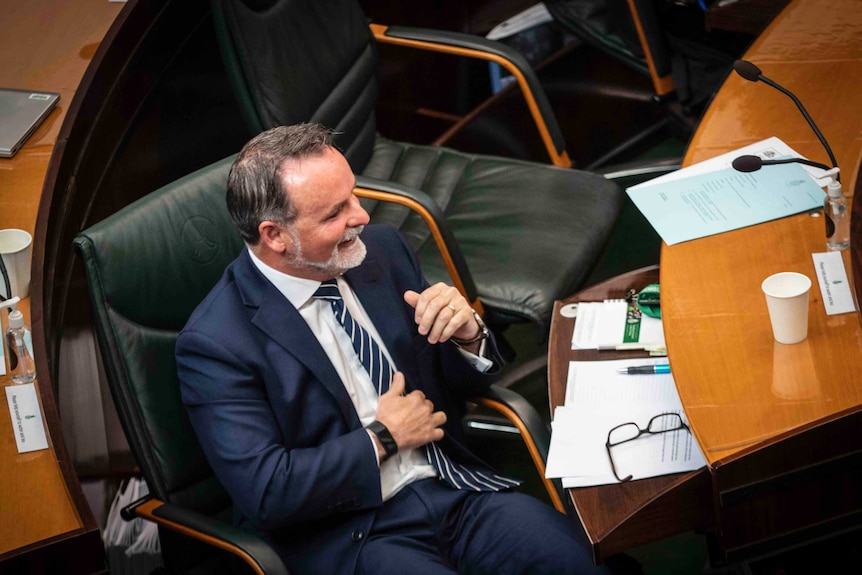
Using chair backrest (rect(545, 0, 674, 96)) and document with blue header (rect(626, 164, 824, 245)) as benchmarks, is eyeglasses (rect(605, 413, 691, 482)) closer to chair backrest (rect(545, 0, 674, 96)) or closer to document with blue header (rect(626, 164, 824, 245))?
document with blue header (rect(626, 164, 824, 245))

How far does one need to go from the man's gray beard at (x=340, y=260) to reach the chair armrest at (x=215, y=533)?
1.53ft

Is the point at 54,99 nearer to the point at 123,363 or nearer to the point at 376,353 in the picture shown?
the point at 123,363

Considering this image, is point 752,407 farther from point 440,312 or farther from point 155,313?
point 155,313

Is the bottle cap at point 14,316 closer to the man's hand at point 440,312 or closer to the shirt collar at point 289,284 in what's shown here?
the shirt collar at point 289,284

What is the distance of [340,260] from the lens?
1957 mm

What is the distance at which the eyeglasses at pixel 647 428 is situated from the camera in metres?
1.86

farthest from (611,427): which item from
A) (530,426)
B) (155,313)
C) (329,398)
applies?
(155,313)

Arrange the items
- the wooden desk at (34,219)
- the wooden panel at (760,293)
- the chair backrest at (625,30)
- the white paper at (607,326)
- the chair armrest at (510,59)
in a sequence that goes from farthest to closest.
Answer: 1. the chair backrest at (625,30)
2. the chair armrest at (510,59)
3. the white paper at (607,326)
4. the wooden panel at (760,293)
5. the wooden desk at (34,219)

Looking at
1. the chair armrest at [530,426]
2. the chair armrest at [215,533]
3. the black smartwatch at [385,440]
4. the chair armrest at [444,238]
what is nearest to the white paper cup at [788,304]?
the chair armrest at [530,426]

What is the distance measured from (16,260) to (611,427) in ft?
3.70

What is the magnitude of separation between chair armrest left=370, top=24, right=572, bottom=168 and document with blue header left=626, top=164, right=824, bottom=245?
63 cm

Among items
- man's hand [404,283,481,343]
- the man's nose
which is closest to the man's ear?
the man's nose

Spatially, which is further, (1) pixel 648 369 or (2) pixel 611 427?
(1) pixel 648 369

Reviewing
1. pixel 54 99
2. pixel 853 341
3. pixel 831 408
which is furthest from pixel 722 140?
pixel 54 99
